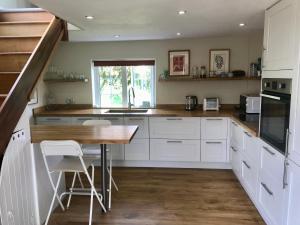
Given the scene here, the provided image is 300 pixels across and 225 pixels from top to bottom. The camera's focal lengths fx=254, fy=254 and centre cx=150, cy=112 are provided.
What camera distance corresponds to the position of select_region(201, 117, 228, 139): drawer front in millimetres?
3785

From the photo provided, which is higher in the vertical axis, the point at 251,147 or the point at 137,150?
the point at 251,147

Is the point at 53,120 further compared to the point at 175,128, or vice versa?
the point at 53,120

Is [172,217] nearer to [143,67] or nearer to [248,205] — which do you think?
[248,205]

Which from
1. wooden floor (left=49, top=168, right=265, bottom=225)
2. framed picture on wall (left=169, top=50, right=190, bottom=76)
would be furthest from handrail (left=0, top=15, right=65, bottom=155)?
framed picture on wall (left=169, top=50, right=190, bottom=76)

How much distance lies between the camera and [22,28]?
3.16 m

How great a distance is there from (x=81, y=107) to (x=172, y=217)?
2.77 m

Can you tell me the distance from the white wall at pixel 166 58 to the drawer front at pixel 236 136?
0.84m

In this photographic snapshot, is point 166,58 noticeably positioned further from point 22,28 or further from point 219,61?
point 22,28

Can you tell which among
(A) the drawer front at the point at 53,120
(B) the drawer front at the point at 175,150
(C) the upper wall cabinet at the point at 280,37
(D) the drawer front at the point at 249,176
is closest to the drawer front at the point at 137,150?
(B) the drawer front at the point at 175,150

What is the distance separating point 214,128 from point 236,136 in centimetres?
43

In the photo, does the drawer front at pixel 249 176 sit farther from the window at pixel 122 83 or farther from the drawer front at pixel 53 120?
the drawer front at pixel 53 120

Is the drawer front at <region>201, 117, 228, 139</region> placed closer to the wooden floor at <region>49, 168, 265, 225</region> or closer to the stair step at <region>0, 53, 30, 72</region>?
the wooden floor at <region>49, 168, 265, 225</region>

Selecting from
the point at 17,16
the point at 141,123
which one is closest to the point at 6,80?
the point at 17,16

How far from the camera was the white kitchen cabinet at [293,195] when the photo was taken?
1.79 meters
